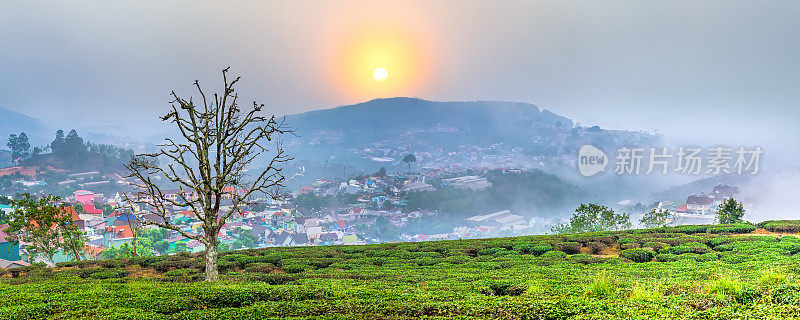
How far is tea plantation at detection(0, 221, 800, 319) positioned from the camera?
721 cm

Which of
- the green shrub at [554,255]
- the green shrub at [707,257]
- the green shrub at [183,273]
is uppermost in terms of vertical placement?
the green shrub at [707,257]

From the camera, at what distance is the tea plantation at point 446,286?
7215 mm

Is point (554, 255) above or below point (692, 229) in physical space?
below

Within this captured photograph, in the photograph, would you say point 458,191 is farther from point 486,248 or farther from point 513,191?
point 486,248

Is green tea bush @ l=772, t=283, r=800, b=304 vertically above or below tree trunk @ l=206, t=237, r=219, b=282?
above

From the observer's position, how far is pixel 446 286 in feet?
33.6

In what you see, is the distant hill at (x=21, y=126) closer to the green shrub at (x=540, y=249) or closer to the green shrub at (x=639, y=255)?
the green shrub at (x=540, y=249)

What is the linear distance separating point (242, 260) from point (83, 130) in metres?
214

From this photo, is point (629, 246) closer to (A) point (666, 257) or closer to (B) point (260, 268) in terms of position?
(A) point (666, 257)

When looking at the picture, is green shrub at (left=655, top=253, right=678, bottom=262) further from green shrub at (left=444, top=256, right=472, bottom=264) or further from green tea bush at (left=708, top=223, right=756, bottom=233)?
green tea bush at (left=708, top=223, right=756, bottom=233)

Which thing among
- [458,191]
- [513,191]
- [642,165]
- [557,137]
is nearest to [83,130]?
[458,191]

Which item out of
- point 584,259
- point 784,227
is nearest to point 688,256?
point 584,259

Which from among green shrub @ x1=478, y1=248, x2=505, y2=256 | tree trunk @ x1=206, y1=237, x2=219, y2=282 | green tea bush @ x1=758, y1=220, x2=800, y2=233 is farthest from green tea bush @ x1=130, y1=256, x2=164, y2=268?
green tea bush @ x1=758, y1=220, x2=800, y2=233

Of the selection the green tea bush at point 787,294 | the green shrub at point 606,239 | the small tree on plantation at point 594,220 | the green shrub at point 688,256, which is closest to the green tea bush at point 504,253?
the green shrub at point 606,239
